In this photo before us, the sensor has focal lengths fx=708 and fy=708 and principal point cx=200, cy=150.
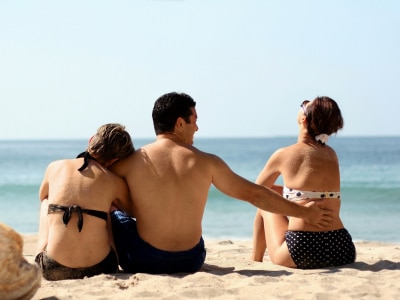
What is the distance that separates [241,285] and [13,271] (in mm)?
1371

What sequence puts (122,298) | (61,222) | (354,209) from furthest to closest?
1. (354,209)
2. (61,222)
3. (122,298)

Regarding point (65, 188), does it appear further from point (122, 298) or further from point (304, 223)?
point (304, 223)

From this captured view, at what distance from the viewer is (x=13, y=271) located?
3.60 m

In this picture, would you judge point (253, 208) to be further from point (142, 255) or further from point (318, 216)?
point (142, 255)

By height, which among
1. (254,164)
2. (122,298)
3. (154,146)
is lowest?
(254,164)

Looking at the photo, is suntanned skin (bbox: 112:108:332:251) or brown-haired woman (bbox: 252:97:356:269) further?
brown-haired woman (bbox: 252:97:356:269)

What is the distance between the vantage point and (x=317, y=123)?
198 inches

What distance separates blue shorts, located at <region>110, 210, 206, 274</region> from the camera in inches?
182

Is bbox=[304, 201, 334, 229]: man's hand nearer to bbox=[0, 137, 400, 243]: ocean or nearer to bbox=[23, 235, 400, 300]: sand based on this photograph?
bbox=[23, 235, 400, 300]: sand

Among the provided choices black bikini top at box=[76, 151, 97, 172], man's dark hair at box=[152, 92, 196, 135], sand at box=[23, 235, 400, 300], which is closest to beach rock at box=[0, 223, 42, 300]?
sand at box=[23, 235, 400, 300]

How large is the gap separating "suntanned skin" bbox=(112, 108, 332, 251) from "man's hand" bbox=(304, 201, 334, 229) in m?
0.34

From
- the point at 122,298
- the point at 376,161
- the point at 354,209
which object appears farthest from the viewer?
the point at 376,161

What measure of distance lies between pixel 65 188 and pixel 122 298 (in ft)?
3.07

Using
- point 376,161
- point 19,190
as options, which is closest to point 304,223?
point 19,190
